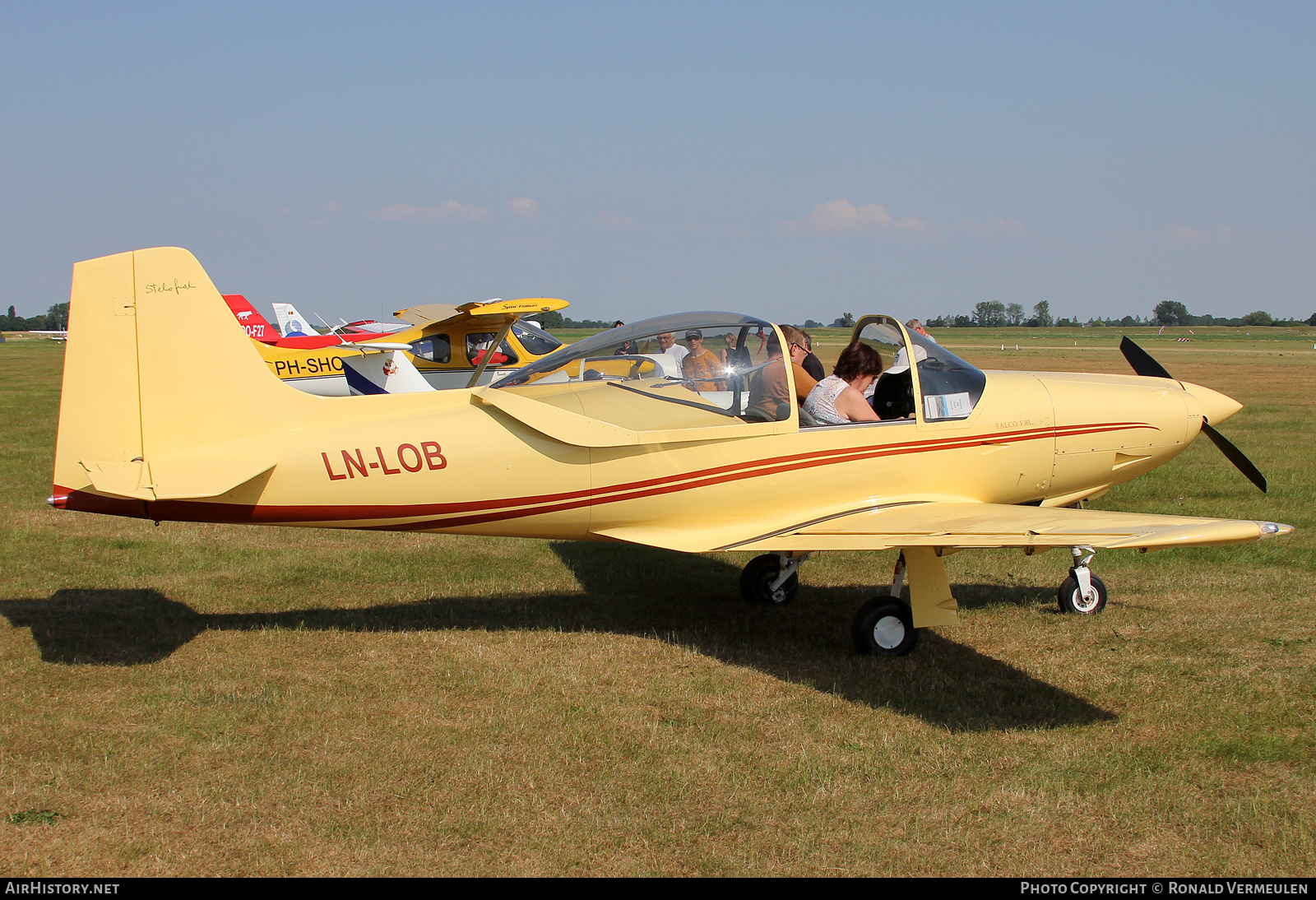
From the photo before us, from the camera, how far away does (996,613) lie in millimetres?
6523

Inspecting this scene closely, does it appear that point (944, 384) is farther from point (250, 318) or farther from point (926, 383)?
point (250, 318)

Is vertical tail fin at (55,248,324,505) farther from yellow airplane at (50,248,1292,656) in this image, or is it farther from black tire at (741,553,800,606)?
black tire at (741,553,800,606)

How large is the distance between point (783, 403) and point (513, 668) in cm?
224

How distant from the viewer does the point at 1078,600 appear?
21.1 feet

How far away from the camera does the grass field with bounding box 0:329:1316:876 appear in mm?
3582

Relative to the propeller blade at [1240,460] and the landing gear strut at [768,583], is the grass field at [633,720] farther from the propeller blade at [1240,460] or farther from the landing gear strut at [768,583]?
the propeller blade at [1240,460]

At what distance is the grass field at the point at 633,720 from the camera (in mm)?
3582

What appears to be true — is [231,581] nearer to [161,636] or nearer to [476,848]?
[161,636]

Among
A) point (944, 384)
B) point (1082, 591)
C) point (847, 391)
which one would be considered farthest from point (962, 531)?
point (1082, 591)

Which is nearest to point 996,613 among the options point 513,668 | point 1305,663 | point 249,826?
point 1305,663

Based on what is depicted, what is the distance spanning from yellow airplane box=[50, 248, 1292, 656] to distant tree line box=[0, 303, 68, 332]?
419 feet

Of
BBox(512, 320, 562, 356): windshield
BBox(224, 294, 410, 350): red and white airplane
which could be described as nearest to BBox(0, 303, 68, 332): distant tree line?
BBox(224, 294, 410, 350): red and white airplane

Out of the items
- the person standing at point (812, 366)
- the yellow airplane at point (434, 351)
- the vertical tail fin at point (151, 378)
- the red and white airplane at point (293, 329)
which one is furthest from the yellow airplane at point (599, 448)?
the yellow airplane at point (434, 351)

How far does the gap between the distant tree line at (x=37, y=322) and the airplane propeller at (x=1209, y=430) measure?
129 meters
